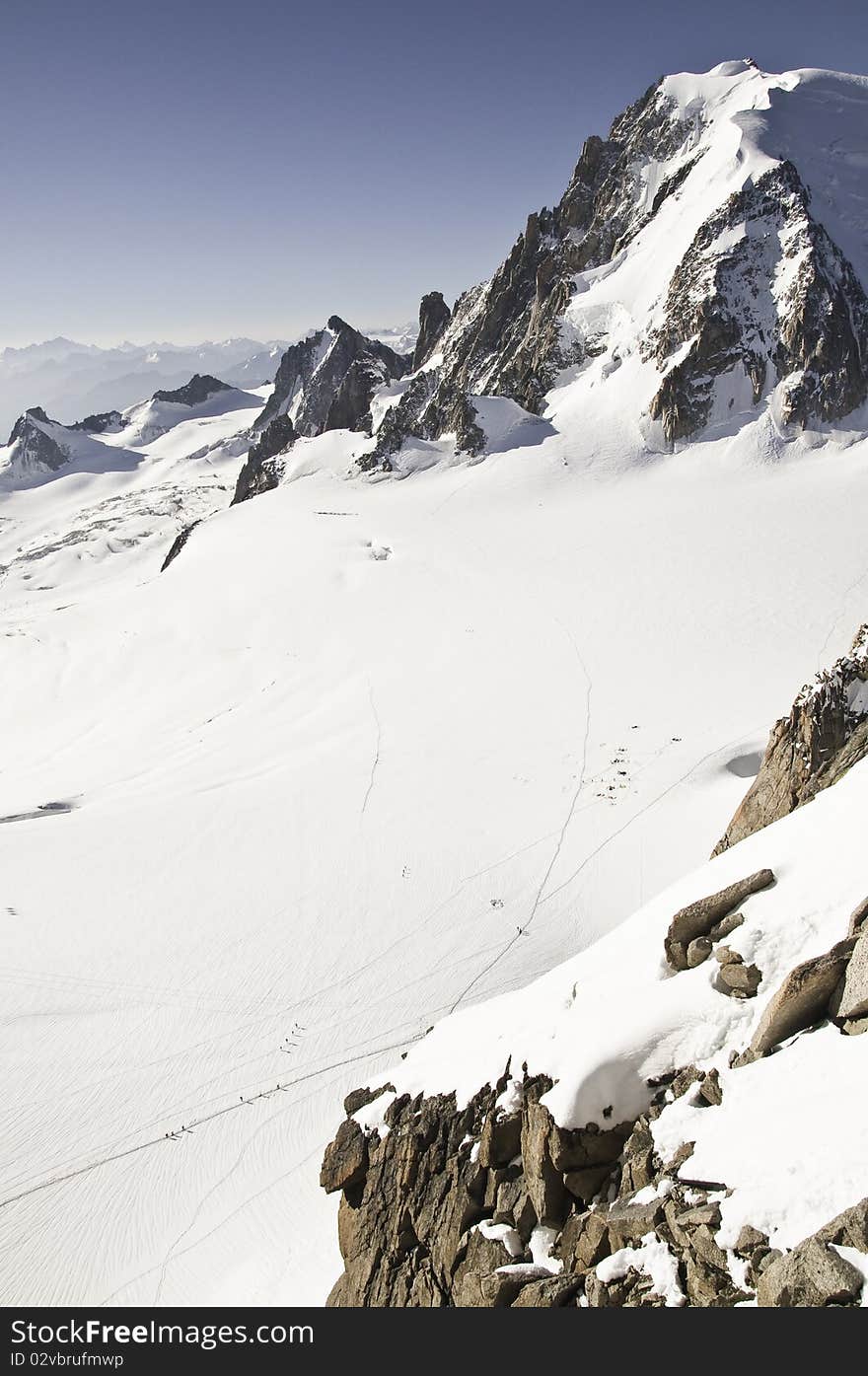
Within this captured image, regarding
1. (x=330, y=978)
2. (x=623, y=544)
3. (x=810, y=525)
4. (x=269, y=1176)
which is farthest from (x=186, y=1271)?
(x=810, y=525)

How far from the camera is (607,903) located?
20.0 metres

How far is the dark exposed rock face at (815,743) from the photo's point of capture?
42.2ft

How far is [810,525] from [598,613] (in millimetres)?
16476

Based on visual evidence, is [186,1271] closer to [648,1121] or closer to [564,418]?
[648,1121]

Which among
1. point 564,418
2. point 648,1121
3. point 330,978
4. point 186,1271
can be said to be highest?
point 564,418

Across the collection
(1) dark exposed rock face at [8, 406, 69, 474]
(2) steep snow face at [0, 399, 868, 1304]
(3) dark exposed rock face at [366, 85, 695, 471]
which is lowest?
(2) steep snow face at [0, 399, 868, 1304]

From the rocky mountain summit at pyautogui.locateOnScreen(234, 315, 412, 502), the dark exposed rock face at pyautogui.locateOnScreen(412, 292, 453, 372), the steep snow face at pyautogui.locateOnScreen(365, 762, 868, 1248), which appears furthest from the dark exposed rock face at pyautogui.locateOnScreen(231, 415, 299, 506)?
the steep snow face at pyautogui.locateOnScreen(365, 762, 868, 1248)

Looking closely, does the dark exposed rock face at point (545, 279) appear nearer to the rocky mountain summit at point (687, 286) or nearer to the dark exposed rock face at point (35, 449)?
the rocky mountain summit at point (687, 286)

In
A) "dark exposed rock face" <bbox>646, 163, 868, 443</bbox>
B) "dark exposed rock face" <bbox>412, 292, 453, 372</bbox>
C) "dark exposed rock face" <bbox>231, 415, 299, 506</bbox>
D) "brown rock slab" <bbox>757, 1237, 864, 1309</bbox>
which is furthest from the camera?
"dark exposed rock face" <bbox>412, 292, 453, 372</bbox>

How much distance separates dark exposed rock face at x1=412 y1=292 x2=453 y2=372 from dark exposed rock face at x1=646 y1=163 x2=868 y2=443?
58561 millimetres

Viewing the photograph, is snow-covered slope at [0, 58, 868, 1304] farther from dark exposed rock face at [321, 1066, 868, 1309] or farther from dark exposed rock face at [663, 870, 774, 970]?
dark exposed rock face at [663, 870, 774, 970]

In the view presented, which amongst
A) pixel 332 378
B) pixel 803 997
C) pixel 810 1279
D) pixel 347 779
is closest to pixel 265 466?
pixel 332 378

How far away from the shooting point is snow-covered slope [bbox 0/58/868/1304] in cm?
1463

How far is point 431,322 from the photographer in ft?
366
